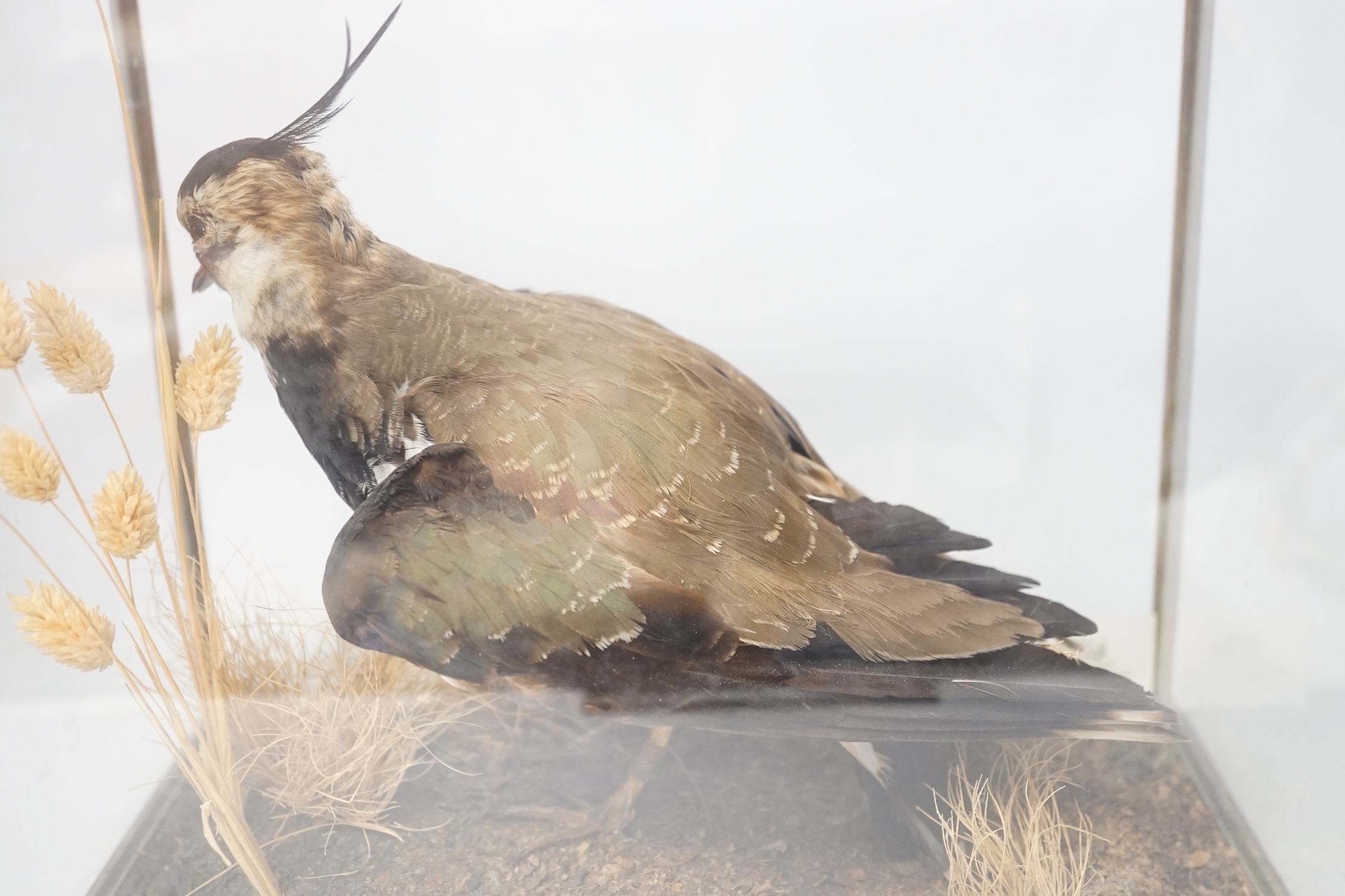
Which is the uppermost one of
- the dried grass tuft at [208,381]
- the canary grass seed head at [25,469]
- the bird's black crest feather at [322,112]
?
the bird's black crest feather at [322,112]

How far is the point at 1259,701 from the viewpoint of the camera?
158 cm

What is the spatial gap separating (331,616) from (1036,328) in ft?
4.15

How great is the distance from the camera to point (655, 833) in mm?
1447

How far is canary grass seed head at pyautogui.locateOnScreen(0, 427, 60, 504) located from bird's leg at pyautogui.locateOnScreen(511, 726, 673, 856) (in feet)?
2.68

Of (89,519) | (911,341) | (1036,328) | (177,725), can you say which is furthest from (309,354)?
(1036,328)

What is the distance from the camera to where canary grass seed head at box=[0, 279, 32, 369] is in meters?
1.14

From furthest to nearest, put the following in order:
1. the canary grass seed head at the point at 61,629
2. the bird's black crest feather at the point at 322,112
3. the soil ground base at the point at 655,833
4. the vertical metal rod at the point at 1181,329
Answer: the vertical metal rod at the point at 1181,329 < the soil ground base at the point at 655,833 < the bird's black crest feather at the point at 322,112 < the canary grass seed head at the point at 61,629

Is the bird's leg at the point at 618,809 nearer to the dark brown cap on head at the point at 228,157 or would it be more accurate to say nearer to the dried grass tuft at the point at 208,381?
the dried grass tuft at the point at 208,381

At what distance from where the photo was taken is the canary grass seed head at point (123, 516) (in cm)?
117

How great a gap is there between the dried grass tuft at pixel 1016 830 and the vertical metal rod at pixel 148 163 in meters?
1.21

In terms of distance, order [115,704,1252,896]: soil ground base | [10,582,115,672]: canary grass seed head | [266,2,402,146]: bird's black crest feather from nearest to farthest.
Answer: [10,582,115,672]: canary grass seed head, [266,2,402,146]: bird's black crest feather, [115,704,1252,896]: soil ground base

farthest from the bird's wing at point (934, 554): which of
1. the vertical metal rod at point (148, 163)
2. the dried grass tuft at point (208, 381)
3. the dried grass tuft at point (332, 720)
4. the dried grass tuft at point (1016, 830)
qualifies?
the vertical metal rod at point (148, 163)

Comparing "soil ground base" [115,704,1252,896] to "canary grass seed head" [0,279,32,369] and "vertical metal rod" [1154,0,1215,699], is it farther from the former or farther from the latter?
"canary grass seed head" [0,279,32,369]

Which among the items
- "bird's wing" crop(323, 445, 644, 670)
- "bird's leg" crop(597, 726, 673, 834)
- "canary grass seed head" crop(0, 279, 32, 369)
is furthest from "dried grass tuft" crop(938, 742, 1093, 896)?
"canary grass seed head" crop(0, 279, 32, 369)
